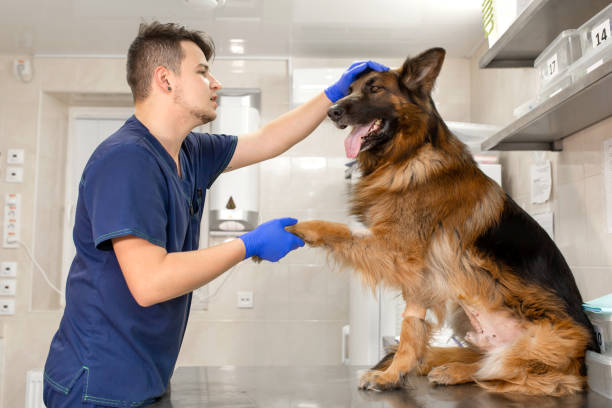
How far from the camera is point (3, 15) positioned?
3.45 m

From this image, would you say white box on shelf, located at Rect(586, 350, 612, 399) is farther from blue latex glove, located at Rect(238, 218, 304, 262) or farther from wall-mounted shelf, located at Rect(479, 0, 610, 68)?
wall-mounted shelf, located at Rect(479, 0, 610, 68)

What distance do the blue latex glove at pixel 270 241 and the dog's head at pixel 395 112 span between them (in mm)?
341

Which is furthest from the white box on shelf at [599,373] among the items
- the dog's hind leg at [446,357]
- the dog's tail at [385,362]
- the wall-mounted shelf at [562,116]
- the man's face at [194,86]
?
the man's face at [194,86]

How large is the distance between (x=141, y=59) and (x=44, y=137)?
3.04m

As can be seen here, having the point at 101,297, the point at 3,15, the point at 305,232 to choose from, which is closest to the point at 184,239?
the point at 101,297

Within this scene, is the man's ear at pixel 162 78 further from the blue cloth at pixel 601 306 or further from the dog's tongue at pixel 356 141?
the blue cloth at pixel 601 306

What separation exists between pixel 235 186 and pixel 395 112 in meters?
2.31

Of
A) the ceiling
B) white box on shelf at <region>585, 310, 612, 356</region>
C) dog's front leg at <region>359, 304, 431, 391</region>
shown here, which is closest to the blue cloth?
white box on shelf at <region>585, 310, 612, 356</region>

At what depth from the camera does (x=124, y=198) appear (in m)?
1.25

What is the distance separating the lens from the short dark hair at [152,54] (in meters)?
1.58

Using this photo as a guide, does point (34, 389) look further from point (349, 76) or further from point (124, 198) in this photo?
point (349, 76)

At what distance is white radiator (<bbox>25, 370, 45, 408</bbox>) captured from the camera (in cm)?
361

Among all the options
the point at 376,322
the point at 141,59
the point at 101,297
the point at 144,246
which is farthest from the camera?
the point at 376,322

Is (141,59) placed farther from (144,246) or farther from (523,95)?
(523,95)
